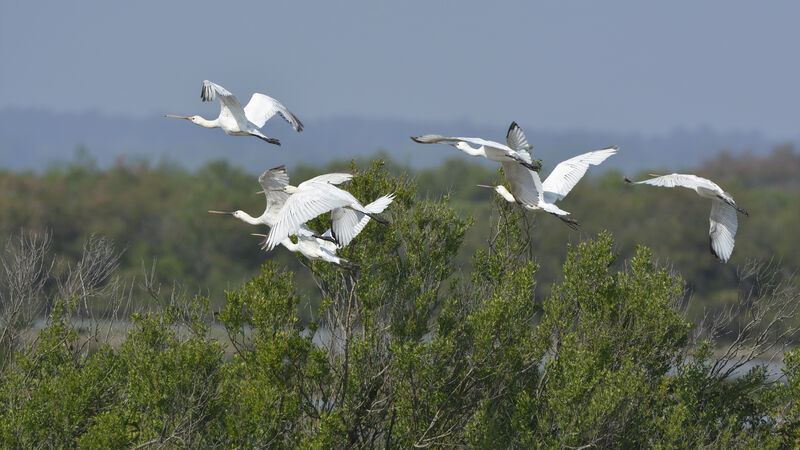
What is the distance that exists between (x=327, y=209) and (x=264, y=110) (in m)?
4.85

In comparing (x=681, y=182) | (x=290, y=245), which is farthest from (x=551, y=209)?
(x=290, y=245)

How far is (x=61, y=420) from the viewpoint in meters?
15.3

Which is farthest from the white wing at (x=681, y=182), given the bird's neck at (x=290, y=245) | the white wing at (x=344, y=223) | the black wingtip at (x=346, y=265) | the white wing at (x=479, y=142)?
the bird's neck at (x=290, y=245)

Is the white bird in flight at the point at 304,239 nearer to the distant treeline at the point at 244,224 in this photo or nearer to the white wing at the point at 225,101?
the white wing at the point at 225,101

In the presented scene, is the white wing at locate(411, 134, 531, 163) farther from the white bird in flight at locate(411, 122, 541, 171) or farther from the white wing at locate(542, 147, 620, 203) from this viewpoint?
the white wing at locate(542, 147, 620, 203)

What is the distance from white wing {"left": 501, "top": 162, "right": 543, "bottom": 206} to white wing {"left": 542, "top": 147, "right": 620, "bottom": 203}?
65 centimetres

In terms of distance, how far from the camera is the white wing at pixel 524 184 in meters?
15.7

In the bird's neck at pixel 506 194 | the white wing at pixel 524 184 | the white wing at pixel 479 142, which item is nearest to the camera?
the white wing at pixel 479 142

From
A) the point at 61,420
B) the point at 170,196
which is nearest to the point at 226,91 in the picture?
the point at 61,420

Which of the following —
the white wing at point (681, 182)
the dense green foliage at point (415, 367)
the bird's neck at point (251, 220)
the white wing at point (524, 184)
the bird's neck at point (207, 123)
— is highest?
the white wing at point (681, 182)

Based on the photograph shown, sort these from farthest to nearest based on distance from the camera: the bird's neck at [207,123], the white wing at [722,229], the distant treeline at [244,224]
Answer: the distant treeline at [244,224] → the bird's neck at [207,123] → the white wing at [722,229]

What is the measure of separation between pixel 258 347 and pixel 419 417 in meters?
2.41

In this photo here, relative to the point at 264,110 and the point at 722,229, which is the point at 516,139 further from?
the point at 264,110

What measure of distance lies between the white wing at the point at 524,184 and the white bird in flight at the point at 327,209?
1.73 m
